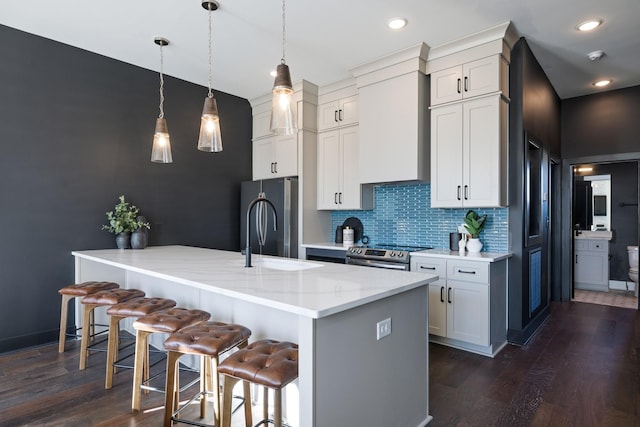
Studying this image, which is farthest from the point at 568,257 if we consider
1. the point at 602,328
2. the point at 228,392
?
the point at 228,392

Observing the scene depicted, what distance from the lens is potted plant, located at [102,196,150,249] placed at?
3.64 metres

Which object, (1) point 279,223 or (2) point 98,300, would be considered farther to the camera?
(1) point 279,223

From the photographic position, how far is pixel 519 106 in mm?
3436

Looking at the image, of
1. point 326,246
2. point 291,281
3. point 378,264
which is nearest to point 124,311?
point 291,281

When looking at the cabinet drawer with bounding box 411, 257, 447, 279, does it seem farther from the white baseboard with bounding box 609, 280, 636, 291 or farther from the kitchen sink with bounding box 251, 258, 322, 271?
the white baseboard with bounding box 609, 280, 636, 291

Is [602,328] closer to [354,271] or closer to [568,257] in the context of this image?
[568,257]

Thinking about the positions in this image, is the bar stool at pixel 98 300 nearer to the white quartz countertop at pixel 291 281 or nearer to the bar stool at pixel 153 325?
the white quartz countertop at pixel 291 281

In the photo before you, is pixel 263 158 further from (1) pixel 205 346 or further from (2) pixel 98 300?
(1) pixel 205 346

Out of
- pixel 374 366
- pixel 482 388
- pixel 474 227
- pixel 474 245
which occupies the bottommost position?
pixel 482 388

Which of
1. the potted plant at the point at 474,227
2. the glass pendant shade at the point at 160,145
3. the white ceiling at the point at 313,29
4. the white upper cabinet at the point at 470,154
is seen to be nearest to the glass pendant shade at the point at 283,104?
the white ceiling at the point at 313,29

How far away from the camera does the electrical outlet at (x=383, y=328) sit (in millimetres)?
1747

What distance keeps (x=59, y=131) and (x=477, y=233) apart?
417 cm

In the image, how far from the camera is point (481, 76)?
3.37 meters

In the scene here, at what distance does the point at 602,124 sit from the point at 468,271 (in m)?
3.39
